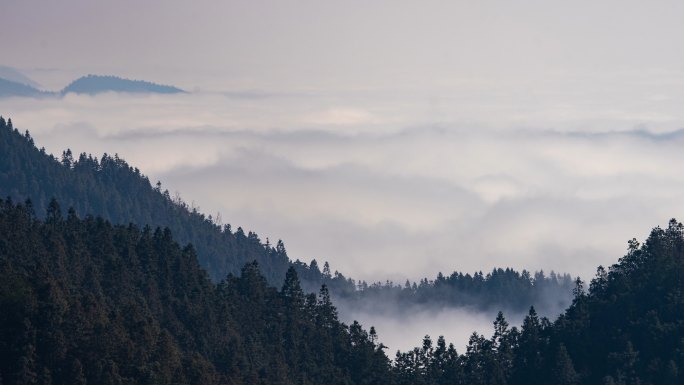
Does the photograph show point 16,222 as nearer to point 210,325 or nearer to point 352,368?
point 210,325

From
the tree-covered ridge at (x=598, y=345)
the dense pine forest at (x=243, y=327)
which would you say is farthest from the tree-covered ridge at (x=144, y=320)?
the tree-covered ridge at (x=598, y=345)

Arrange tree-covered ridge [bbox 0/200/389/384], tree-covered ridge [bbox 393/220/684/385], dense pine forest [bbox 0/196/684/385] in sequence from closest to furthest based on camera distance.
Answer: tree-covered ridge [bbox 0/200/389/384] → dense pine forest [bbox 0/196/684/385] → tree-covered ridge [bbox 393/220/684/385]

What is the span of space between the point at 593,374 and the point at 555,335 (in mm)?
5403

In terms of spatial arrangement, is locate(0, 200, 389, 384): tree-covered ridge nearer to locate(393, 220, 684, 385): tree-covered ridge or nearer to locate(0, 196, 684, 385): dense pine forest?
locate(0, 196, 684, 385): dense pine forest

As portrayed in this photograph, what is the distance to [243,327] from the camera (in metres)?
127

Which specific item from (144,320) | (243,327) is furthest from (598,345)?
(144,320)

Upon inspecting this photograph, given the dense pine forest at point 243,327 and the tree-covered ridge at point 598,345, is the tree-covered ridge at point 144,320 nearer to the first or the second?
the dense pine forest at point 243,327

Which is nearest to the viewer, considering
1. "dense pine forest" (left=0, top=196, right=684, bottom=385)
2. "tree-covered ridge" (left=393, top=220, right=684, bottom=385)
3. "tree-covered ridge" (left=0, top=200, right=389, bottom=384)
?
"tree-covered ridge" (left=0, top=200, right=389, bottom=384)

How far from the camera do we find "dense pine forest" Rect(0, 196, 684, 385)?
98.4 metres

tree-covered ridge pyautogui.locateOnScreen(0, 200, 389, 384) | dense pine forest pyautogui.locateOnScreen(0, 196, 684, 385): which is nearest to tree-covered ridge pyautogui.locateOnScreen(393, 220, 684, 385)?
dense pine forest pyautogui.locateOnScreen(0, 196, 684, 385)

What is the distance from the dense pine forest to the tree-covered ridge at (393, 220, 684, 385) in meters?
0.11

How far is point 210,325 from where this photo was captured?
11969 centimetres

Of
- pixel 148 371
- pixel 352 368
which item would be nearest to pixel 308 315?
pixel 352 368

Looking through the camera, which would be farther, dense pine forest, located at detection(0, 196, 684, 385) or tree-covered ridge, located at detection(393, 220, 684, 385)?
tree-covered ridge, located at detection(393, 220, 684, 385)
